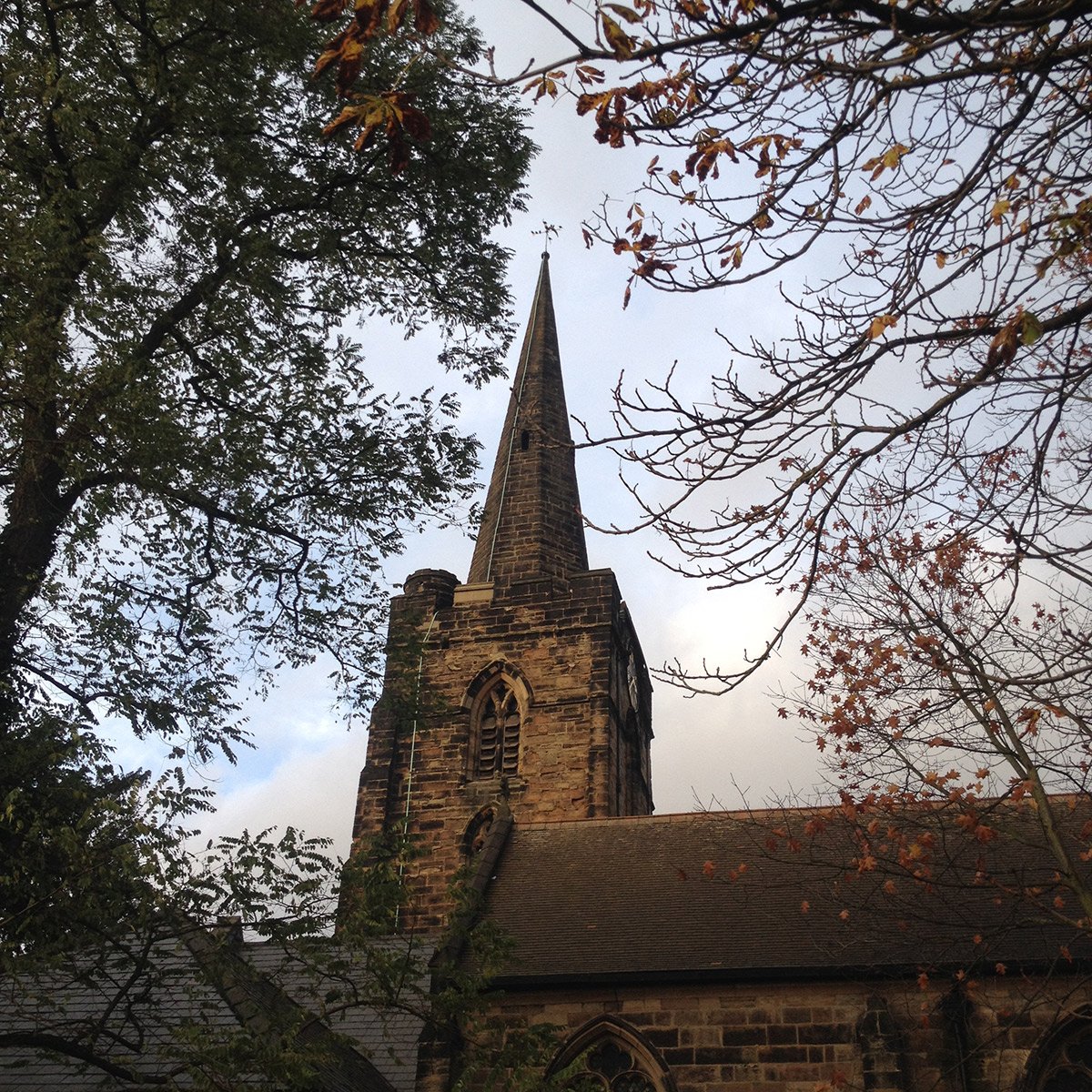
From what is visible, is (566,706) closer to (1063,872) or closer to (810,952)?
(810,952)

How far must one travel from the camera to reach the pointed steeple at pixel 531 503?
22234 millimetres

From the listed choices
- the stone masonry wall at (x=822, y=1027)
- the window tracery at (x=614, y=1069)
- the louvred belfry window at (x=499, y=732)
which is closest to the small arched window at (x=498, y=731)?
the louvred belfry window at (x=499, y=732)

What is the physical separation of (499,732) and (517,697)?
0.69 metres

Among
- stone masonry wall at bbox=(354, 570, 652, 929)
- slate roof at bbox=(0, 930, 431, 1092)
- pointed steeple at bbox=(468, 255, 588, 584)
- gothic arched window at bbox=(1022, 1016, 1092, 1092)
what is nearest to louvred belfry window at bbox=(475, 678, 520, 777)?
stone masonry wall at bbox=(354, 570, 652, 929)

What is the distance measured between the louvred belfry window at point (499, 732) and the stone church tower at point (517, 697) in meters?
0.02

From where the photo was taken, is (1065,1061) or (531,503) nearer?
(1065,1061)

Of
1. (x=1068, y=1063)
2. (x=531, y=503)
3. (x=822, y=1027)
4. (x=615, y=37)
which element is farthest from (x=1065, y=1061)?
(x=531, y=503)

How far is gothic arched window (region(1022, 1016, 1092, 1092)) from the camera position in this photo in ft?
33.6

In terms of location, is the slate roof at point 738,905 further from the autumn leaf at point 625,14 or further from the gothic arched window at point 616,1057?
the autumn leaf at point 625,14

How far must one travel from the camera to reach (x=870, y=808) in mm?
10320

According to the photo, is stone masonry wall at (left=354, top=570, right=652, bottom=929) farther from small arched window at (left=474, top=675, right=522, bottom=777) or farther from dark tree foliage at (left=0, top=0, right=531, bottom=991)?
dark tree foliage at (left=0, top=0, right=531, bottom=991)

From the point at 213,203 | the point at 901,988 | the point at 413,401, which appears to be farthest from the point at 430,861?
the point at 213,203

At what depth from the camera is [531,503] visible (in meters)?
22.8

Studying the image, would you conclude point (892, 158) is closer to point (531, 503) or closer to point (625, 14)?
point (625, 14)
